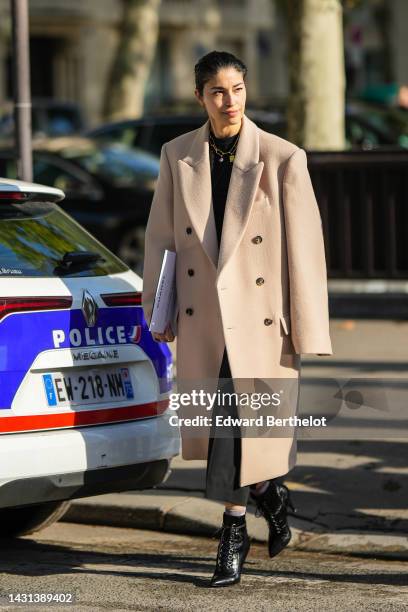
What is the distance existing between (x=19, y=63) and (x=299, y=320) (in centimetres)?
374

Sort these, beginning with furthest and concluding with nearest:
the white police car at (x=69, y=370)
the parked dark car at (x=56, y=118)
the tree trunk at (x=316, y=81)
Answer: the parked dark car at (x=56, y=118), the tree trunk at (x=316, y=81), the white police car at (x=69, y=370)

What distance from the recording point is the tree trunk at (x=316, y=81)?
1403 centimetres

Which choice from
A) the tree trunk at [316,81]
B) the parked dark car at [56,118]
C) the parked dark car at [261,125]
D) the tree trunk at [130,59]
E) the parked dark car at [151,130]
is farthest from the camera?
the parked dark car at [56,118]

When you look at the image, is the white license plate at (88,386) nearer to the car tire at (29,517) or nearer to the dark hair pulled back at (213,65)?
the car tire at (29,517)

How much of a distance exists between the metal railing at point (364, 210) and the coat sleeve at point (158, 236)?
6236 millimetres

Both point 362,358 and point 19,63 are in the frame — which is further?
point 362,358

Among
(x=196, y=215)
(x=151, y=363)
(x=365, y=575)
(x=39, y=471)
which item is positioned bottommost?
(x=365, y=575)

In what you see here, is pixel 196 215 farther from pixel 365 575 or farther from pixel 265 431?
pixel 365 575

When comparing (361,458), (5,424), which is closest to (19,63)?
(361,458)

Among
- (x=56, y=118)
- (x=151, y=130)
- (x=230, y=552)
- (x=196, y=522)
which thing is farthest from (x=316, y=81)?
(x=56, y=118)

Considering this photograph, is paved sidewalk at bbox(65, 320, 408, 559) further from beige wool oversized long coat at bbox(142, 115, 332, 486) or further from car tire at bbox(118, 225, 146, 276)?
car tire at bbox(118, 225, 146, 276)

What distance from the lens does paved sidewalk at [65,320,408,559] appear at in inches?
240

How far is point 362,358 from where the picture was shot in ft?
32.7

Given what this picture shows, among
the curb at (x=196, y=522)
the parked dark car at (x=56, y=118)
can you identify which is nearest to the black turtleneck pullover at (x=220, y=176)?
the curb at (x=196, y=522)
